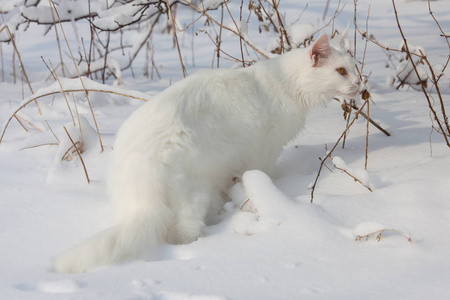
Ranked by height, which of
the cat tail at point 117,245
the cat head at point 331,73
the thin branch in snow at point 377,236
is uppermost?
the cat head at point 331,73

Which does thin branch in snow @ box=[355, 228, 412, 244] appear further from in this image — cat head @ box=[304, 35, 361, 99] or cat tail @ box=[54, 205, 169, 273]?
cat head @ box=[304, 35, 361, 99]

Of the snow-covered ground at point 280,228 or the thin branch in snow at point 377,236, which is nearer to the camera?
the snow-covered ground at point 280,228

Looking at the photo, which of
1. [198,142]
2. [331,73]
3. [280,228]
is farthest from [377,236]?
[331,73]

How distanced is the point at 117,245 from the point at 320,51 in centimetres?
151

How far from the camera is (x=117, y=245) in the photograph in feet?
5.74

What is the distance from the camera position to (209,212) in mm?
2191

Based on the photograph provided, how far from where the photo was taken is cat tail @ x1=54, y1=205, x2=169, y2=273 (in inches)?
65.7

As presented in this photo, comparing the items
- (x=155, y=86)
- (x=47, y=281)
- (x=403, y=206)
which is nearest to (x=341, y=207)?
(x=403, y=206)

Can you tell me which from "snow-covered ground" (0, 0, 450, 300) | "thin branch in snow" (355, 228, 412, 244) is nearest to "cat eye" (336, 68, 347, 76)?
"snow-covered ground" (0, 0, 450, 300)

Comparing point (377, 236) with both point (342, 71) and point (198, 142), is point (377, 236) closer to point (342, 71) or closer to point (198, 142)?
point (198, 142)

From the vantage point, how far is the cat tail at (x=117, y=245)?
1.67 metres

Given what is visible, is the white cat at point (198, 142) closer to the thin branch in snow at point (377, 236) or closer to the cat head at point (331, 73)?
the cat head at point (331, 73)

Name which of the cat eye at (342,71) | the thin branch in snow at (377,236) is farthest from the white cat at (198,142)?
the thin branch in snow at (377,236)

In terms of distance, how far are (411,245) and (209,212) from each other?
857 millimetres
